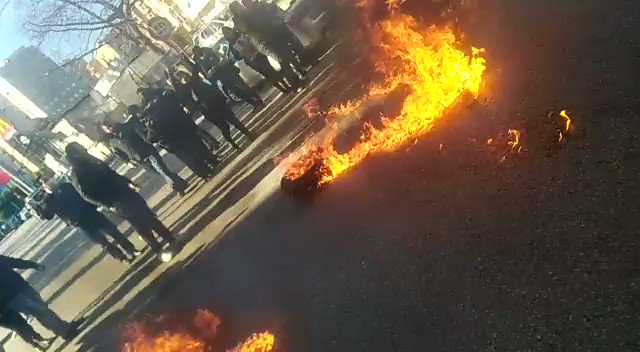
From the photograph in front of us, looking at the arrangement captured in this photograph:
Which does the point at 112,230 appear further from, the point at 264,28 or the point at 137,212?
the point at 264,28

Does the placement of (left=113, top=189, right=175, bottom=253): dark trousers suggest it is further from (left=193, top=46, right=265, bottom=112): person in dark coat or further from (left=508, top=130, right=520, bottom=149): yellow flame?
(left=508, top=130, right=520, bottom=149): yellow flame

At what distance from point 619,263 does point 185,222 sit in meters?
8.53

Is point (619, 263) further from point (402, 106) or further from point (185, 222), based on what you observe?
point (185, 222)

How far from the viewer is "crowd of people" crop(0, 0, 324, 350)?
947 cm

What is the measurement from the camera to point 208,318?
752cm

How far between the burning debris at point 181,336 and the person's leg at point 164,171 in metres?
4.35

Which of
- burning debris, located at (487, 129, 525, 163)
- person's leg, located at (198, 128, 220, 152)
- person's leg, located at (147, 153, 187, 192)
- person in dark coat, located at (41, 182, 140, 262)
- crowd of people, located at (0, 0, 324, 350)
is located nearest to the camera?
burning debris, located at (487, 129, 525, 163)

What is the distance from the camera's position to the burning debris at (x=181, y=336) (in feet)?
21.6

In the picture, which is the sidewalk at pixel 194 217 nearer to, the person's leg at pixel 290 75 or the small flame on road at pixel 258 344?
the person's leg at pixel 290 75

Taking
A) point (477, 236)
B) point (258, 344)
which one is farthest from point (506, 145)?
point (258, 344)

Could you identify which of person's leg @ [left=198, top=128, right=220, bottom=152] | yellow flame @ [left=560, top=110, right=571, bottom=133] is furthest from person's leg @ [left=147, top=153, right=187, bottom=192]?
yellow flame @ [left=560, top=110, right=571, bottom=133]

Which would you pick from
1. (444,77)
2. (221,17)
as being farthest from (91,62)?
(444,77)

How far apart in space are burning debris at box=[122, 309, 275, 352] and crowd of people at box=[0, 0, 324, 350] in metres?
2.02

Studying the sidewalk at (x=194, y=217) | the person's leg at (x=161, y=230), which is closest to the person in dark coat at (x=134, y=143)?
the sidewalk at (x=194, y=217)
